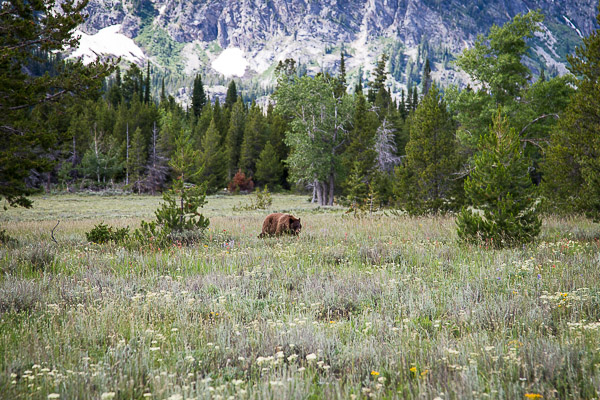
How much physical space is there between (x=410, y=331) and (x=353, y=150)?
1060 inches

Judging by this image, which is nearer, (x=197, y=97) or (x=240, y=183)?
(x=240, y=183)

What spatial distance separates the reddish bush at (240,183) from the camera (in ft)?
189

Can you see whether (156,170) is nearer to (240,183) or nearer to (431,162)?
(240,183)

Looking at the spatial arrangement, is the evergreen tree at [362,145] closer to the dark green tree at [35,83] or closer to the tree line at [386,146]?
the tree line at [386,146]

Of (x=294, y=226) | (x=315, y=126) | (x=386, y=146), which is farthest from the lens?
(x=386, y=146)

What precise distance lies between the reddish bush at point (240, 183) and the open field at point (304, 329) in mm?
50195

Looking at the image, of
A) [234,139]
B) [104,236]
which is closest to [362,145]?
[104,236]

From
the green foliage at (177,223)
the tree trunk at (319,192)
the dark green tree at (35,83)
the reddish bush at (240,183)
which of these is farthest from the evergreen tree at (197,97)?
the green foliage at (177,223)

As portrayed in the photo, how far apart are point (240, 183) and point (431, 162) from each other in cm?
4411

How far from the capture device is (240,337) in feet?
12.2

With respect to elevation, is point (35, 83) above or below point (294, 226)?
above

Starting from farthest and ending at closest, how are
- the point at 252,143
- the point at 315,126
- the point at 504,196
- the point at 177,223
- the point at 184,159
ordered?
the point at 252,143 < the point at 315,126 < the point at 177,223 < the point at 184,159 < the point at 504,196

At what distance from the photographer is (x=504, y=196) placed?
877 centimetres

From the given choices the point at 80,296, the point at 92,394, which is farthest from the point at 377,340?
Result: the point at 80,296
